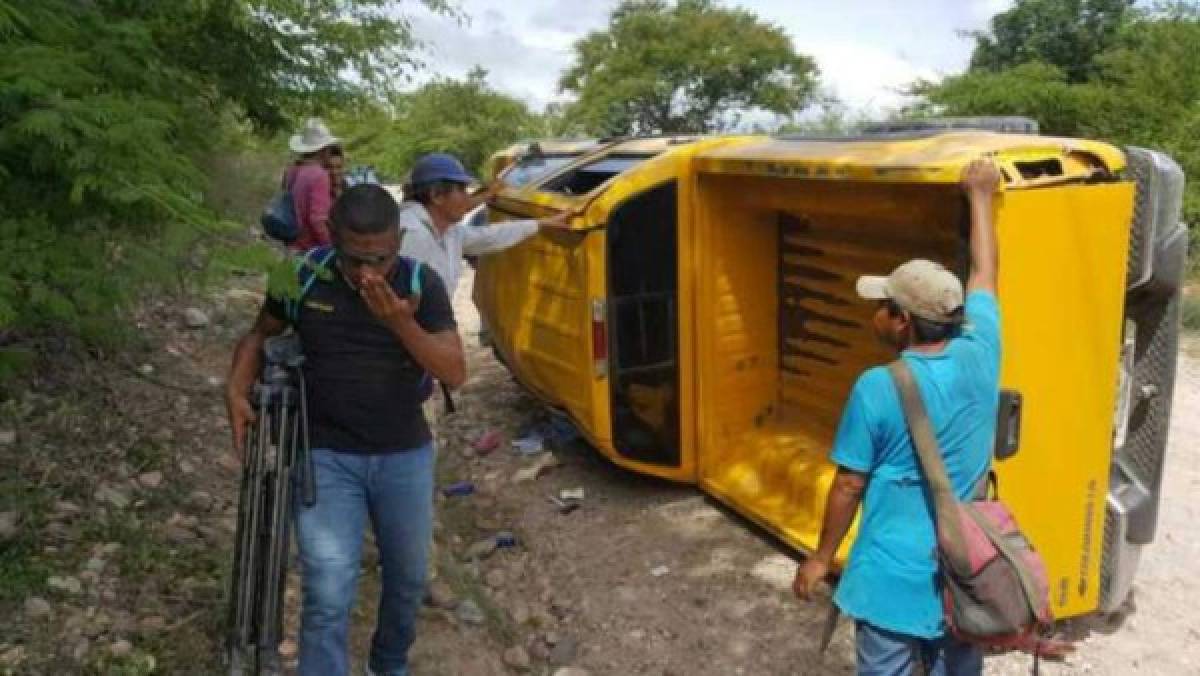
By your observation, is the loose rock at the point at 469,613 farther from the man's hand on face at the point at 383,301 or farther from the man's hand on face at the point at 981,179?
the man's hand on face at the point at 981,179

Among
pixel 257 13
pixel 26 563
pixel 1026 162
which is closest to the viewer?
pixel 1026 162

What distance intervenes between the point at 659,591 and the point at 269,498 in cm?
234

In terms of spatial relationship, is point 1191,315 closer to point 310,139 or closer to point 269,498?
point 310,139

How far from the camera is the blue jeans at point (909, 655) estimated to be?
291 centimetres

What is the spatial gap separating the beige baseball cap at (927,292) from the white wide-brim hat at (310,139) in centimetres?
419

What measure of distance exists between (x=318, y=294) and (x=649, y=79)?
37.0 m

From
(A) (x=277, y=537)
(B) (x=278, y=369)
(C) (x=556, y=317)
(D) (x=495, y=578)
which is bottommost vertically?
(D) (x=495, y=578)

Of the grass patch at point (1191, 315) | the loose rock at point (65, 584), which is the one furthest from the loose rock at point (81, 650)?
the grass patch at point (1191, 315)

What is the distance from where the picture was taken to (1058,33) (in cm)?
3162

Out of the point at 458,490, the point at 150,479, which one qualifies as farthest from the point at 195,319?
the point at 150,479

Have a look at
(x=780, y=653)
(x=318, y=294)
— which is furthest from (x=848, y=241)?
(x=318, y=294)

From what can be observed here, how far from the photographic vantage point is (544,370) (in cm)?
645

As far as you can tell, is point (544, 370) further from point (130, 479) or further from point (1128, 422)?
point (1128, 422)

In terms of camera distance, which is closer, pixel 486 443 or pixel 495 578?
pixel 495 578
